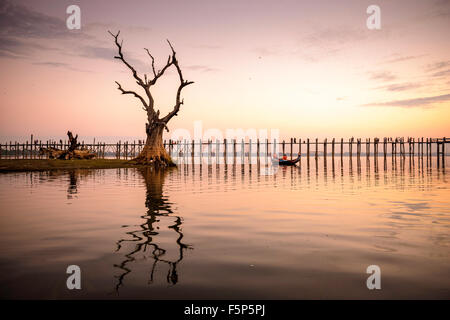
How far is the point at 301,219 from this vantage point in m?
8.05

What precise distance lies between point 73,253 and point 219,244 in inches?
88.3

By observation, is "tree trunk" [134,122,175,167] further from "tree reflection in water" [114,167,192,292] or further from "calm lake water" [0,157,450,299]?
"tree reflection in water" [114,167,192,292]

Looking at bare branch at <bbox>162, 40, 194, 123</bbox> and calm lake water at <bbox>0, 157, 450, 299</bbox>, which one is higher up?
bare branch at <bbox>162, 40, 194, 123</bbox>

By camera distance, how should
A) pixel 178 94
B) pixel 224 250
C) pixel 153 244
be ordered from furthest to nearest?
pixel 178 94 → pixel 153 244 → pixel 224 250

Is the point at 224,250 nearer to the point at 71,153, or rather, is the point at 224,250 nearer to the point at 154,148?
the point at 154,148

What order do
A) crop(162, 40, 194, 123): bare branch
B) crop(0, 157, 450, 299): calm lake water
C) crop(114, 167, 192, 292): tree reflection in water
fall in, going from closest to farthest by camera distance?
crop(0, 157, 450, 299): calm lake water
crop(114, 167, 192, 292): tree reflection in water
crop(162, 40, 194, 123): bare branch

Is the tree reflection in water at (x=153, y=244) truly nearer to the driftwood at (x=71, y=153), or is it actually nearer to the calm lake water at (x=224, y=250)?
the calm lake water at (x=224, y=250)

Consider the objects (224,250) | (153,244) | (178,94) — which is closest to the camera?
(224,250)

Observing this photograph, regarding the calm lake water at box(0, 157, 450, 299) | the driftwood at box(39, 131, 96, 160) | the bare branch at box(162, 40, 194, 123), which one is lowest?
the calm lake water at box(0, 157, 450, 299)

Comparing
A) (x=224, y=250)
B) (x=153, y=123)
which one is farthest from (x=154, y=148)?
(x=224, y=250)

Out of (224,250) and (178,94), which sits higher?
(178,94)

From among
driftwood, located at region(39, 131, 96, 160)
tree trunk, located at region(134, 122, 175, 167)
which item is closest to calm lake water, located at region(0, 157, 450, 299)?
tree trunk, located at region(134, 122, 175, 167)

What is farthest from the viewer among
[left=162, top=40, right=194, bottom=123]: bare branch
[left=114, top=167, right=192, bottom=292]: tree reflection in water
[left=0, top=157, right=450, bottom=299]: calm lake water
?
[left=162, top=40, right=194, bottom=123]: bare branch
